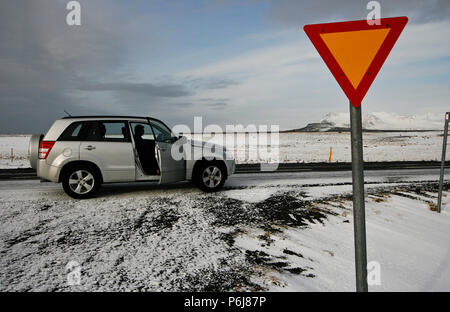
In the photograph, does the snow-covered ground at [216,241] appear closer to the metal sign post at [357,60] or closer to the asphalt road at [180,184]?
the asphalt road at [180,184]

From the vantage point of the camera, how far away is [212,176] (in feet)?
23.2

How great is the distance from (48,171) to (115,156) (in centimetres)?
146

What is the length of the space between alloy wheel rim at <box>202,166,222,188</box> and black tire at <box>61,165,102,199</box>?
101 inches

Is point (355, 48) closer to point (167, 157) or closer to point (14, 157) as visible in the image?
point (167, 157)

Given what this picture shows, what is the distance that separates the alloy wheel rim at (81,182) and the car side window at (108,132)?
832 mm

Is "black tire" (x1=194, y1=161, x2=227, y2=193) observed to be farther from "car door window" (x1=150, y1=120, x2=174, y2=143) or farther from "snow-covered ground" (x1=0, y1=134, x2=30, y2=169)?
Result: "snow-covered ground" (x1=0, y1=134, x2=30, y2=169)

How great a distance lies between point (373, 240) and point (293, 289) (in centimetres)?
219

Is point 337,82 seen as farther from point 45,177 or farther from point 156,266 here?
point 45,177

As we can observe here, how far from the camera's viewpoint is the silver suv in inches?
239

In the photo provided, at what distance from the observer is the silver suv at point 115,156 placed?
6.08m

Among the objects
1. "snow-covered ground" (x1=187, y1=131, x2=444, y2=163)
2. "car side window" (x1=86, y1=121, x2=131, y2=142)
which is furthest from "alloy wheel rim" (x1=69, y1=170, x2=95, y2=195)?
"snow-covered ground" (x1=187, y1=131, x2=444, y2=163)

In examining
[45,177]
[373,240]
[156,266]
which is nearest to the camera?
[156,266]

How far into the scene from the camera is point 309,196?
6.82 metres
